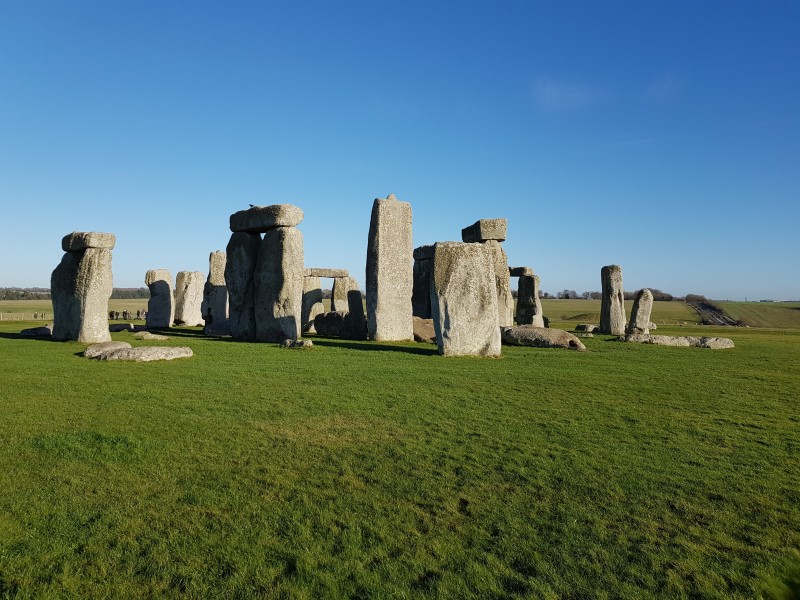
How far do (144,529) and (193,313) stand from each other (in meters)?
21.6

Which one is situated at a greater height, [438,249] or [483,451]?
[438,249]

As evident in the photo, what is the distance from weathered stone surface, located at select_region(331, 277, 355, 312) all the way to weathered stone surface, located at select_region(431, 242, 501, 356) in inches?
428

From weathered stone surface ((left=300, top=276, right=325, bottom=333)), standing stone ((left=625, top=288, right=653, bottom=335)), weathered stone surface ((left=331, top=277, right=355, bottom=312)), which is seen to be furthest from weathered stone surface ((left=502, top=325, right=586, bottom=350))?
weathered stone surface ((left=331, top=277, right=355, bottom=312))

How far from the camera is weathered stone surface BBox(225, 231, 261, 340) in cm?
1557

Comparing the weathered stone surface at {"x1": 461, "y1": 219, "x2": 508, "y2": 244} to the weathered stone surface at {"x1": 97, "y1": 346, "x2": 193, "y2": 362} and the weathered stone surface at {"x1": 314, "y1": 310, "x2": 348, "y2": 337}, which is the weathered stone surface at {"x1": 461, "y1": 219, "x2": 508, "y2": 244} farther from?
the weathered stone surface at {"x1": 97, "y1": 346, "x2": 193, "y2": 362}

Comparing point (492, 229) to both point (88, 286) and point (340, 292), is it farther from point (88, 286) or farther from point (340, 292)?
point (88, 286)

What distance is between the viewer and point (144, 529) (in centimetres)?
317

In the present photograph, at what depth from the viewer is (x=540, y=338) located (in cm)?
1362

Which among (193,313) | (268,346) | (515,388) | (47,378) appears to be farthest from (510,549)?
(193,313)

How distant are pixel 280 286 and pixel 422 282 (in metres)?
7.95

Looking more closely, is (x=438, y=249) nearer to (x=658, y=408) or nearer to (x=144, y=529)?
(x=658, y=408)

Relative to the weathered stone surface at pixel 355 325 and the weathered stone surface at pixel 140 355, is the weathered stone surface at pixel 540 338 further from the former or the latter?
the weathered stone surface at pixel 140 355

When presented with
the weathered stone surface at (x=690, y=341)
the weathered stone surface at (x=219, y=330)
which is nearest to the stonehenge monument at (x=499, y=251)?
the weathered stone surface at (x=690, y=341)

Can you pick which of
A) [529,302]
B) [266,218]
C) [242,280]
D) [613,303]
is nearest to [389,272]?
[266,218]
